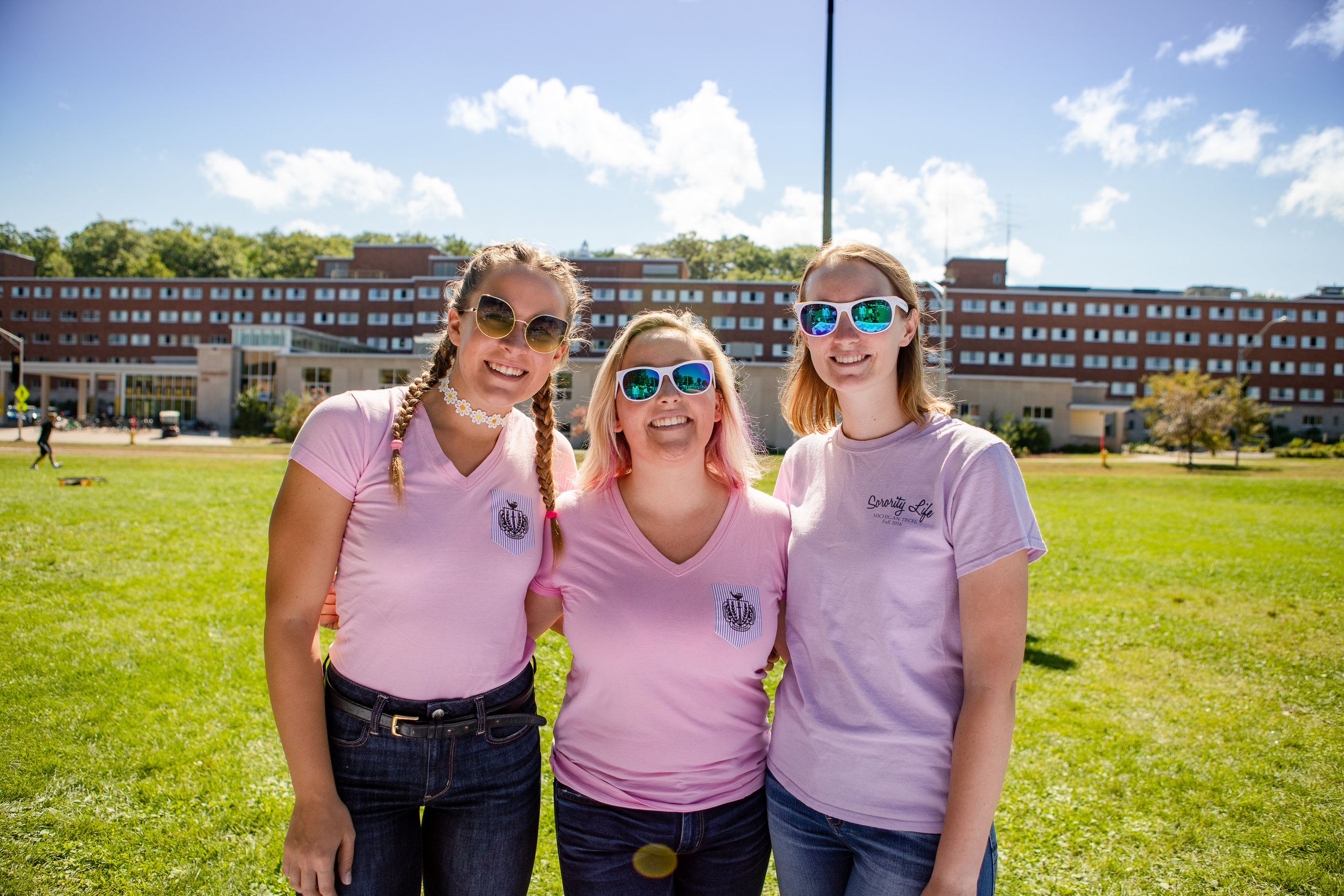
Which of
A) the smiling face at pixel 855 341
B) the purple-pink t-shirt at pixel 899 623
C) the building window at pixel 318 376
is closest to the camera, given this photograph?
the purple-pink t-shirt at pixel 899 623

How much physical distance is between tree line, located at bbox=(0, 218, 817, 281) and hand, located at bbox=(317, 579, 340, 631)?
98381mm

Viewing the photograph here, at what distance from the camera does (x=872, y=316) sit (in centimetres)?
253

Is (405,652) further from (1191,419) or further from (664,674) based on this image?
(1191,419)

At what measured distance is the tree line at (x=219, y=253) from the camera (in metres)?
101

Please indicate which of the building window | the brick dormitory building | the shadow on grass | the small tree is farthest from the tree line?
the shadow on grass

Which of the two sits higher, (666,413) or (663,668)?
(666,413)

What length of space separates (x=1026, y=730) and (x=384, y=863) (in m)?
5.79

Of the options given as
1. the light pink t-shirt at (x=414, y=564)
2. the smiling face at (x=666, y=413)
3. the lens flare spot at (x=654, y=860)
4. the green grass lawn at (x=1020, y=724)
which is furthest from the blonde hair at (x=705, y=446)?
the green grass lawn at (x=1020, y=724)

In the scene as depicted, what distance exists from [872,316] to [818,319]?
0.19 m

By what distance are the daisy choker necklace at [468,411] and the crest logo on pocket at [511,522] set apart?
0.90 feet


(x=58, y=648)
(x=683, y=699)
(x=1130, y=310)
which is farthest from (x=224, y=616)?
(x=1130, y=310)

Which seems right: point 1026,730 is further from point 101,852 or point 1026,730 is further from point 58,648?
point 58,648

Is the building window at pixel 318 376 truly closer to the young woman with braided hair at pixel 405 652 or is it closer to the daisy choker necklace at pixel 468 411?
the daisy choker necklace at pixel 468 411

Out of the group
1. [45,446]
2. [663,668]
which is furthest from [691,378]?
[45,446]
